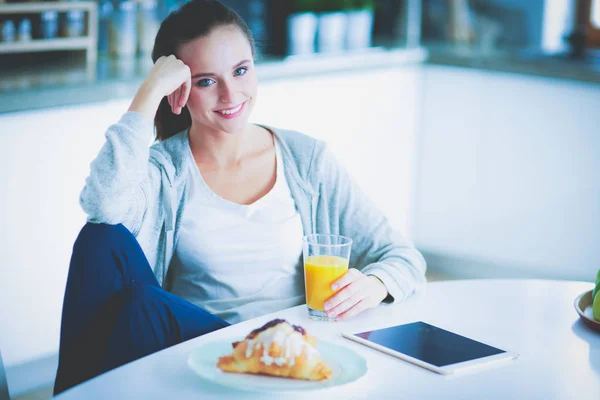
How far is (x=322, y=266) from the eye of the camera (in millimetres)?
1184

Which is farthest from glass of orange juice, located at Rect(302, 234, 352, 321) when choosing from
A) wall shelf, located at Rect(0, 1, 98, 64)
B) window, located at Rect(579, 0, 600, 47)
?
window, located at Rect(579, 0, 600, 47)

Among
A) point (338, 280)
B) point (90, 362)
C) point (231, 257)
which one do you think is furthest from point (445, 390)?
point (231, 257)

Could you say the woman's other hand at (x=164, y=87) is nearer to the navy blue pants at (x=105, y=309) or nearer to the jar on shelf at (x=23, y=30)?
the navy blue pants at (x=105, y=309)

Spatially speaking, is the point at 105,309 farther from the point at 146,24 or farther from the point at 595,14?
the point at 595,14

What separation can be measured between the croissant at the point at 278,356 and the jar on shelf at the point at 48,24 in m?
1.87

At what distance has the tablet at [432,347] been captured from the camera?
966 millimetres

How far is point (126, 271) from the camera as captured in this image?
1.20m

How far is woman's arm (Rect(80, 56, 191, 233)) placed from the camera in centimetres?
126

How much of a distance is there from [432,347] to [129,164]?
570 mm

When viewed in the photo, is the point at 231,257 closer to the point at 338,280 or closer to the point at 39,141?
the point at 338,280

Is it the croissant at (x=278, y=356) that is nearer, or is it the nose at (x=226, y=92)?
the croissant at (x=278, y=356)

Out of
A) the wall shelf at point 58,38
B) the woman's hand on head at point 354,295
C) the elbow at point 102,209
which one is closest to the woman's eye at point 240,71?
the elbow at point 102,209

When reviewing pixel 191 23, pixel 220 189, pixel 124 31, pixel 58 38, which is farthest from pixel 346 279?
pixel 124 31

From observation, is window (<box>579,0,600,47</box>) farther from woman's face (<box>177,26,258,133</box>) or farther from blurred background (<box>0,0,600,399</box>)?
woman's face (<box>177,26,258,133</box>)
